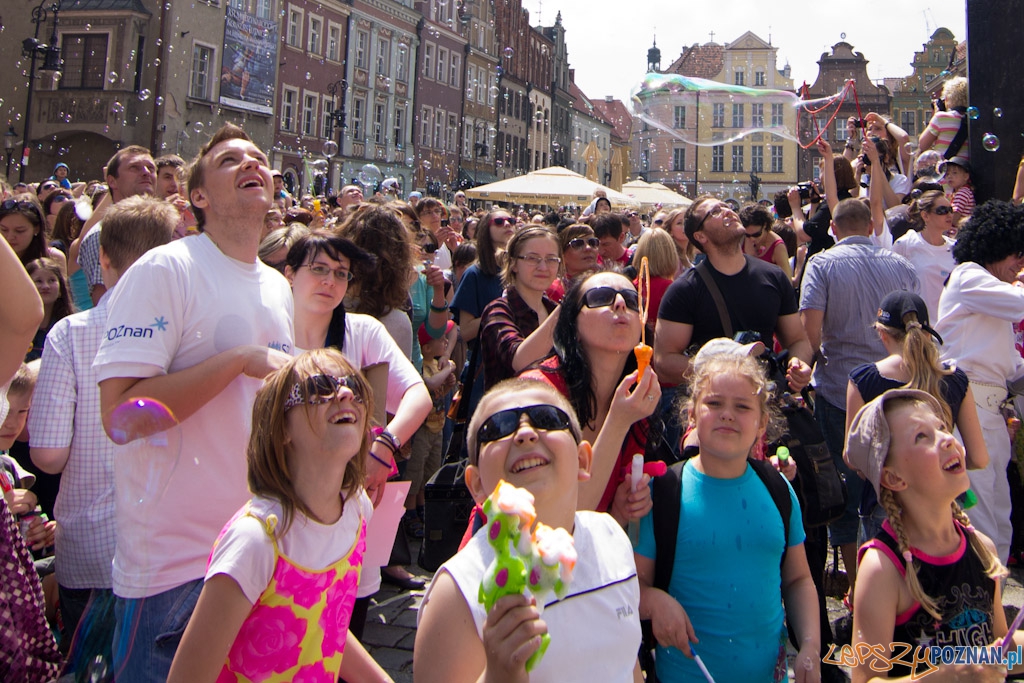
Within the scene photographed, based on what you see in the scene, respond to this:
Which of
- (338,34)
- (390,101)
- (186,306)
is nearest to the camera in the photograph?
(186,306)

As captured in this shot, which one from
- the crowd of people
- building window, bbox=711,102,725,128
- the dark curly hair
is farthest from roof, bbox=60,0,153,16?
building window, bbox=711,102,725,128

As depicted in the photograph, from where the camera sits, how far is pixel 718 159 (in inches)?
2329

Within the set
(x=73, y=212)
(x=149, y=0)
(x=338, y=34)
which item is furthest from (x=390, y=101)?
(x=73, y=212)

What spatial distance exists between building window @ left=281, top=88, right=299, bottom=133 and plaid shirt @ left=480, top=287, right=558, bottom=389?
3203cm

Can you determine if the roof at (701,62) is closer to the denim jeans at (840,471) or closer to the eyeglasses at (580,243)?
the eyeglasses at (580,243)

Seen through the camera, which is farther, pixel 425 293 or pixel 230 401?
pixel 425 293

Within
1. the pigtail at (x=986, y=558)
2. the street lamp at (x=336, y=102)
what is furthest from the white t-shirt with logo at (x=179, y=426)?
the street lamp at (x=336, y=102)

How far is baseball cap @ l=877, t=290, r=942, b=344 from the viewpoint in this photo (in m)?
3.80

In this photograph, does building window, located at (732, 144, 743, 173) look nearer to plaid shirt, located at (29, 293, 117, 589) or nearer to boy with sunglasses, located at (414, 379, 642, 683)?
plaid shirt, located at (29, 293, 117, 589)

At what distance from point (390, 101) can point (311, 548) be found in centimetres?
4038

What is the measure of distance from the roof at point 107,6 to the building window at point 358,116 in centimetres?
1154

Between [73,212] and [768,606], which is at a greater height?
[73,212]

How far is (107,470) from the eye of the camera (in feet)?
9.34

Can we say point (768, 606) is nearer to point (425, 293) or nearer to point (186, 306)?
point (186, 306)
